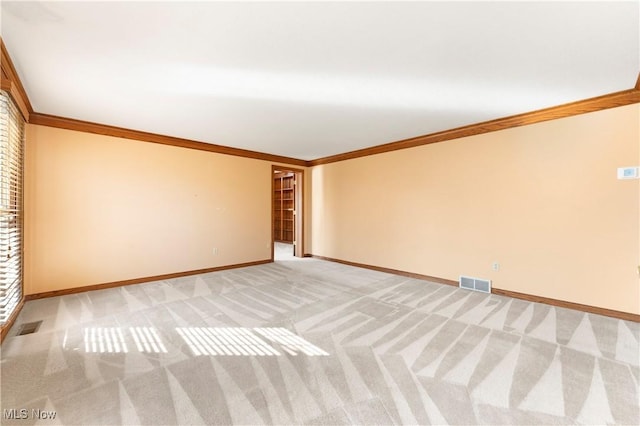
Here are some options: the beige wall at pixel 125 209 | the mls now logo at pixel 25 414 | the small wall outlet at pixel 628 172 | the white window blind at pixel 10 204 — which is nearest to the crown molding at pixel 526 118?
the small wall outlet at pixel 628 172

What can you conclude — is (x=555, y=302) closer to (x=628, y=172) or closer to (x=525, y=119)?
(x=628, y=172)

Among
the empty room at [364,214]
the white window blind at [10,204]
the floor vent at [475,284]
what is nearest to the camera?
the empty room at [364,214]

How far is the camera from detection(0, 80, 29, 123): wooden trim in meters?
2.40

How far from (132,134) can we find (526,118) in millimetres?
5825

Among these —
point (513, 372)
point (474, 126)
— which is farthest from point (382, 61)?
point (513, 372)

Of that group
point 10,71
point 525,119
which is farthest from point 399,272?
point 10,71

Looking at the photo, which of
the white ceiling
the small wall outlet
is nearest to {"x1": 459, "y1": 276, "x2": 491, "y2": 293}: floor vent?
the small wall outlet

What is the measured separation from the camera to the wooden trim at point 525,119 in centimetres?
294

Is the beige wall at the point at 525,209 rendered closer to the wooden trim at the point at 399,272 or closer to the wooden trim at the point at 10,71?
the wooden trim at the point at 399,272

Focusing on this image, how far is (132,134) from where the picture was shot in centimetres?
421

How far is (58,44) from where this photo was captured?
2053mm

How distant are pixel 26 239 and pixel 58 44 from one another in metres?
2.84

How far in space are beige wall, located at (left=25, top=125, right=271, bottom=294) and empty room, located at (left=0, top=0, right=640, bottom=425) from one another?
0.03 m

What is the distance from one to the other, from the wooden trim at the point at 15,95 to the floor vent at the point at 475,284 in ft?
19.1
